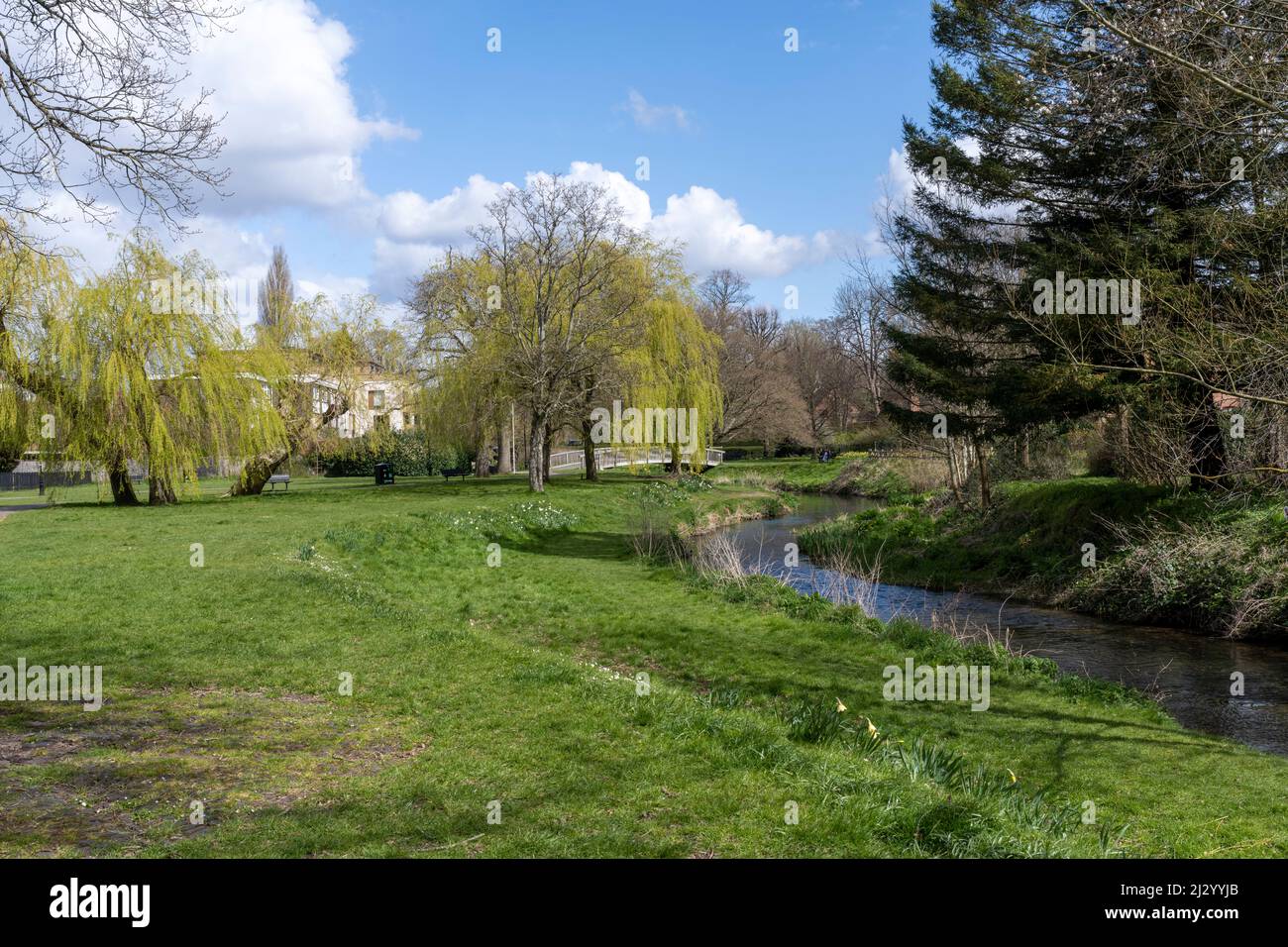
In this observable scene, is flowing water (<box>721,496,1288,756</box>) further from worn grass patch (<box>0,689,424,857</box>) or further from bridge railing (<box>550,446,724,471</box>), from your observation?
bridge railing (<box>550,446,724,471</box>)

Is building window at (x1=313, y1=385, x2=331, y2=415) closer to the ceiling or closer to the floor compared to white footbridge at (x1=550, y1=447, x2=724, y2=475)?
closer to the ceiling

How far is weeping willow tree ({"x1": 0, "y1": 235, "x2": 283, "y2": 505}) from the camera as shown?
914 inches

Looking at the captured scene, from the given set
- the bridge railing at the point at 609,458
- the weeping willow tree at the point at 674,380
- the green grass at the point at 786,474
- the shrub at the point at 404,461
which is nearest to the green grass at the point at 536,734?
the weeping willow tree at the point at 674,380

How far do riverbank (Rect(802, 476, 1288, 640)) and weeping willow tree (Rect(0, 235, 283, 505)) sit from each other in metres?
17.8

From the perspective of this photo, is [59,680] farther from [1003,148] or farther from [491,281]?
[491,281]

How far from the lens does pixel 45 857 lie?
4473mm

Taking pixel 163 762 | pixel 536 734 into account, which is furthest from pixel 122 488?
pixel 536 734

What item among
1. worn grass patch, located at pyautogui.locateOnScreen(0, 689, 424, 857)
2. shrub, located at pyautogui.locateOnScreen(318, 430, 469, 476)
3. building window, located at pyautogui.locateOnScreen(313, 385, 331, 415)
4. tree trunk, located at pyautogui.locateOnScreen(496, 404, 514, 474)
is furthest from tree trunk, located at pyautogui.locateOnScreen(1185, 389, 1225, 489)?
shrub, located at pyautogui.locateOnScreen(318, 430, 469, 476)

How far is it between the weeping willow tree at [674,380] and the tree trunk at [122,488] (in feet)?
58.8

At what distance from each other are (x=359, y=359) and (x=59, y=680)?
82.1ft

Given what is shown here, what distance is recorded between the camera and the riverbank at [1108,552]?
14.6m

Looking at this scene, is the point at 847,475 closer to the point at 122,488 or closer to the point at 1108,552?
the point at 1108,552

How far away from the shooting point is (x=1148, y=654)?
529 inches
